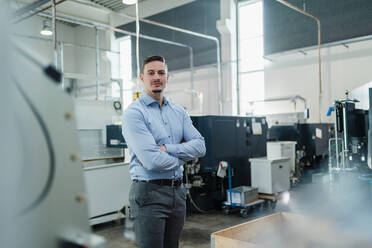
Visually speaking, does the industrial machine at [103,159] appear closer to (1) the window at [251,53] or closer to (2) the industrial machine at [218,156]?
(2) the industrial machine at [218,156]

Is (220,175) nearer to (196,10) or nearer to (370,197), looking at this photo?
(370,197)

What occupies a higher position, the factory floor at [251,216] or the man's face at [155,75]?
the man's face at [155,75]

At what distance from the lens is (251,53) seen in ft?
28.9

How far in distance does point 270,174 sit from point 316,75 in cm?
393

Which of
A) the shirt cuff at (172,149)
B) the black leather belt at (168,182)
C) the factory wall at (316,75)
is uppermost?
the factory wall at (316,75)

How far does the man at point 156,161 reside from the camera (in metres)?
1.66

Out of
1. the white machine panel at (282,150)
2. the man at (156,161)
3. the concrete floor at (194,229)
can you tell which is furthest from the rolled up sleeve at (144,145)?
the white machine panel at (282,150)

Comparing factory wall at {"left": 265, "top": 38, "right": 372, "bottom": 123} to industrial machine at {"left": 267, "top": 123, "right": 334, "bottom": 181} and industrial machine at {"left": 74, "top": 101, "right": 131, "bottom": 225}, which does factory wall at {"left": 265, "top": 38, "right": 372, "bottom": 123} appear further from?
industrial machine at {"left": 74, "top": 101, "right": 131, "bottom": 225}

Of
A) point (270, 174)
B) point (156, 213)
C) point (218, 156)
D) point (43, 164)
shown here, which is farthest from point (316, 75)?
point (43, 164)

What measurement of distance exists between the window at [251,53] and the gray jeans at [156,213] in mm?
7239

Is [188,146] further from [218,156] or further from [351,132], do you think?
[218,156]

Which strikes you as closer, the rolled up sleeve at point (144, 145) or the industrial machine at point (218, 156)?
the rolled up sleeve at point (144, 145)

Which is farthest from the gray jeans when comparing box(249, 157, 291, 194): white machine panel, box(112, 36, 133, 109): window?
box(112, 36, 133, 109): window

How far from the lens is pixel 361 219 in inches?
95.0
